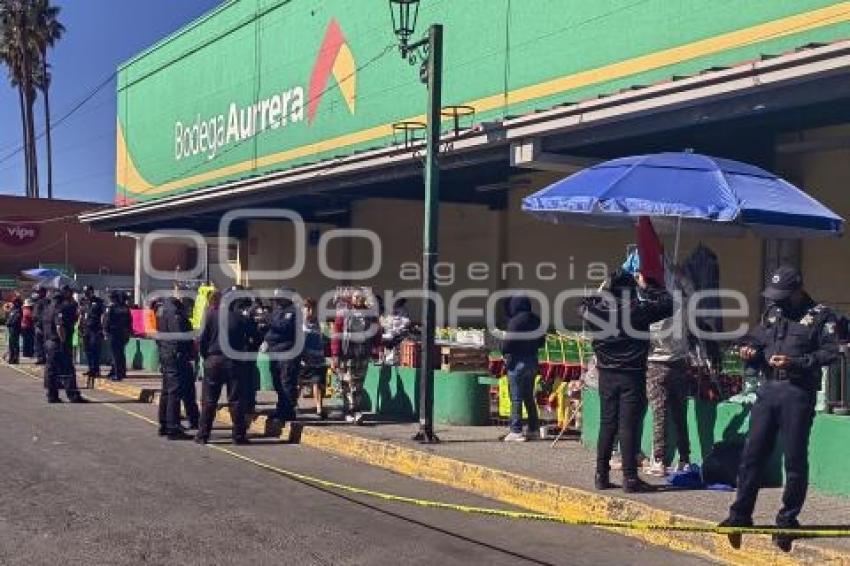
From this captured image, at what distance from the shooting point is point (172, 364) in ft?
40.5

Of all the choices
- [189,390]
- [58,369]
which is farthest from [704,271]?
[58,369]

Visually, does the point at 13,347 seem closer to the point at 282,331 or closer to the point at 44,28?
the point at 282,331

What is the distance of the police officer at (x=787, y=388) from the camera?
22.1ft

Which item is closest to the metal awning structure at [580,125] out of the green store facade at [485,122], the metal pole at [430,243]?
the green store facade at [485,122]

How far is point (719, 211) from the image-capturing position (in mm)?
8023

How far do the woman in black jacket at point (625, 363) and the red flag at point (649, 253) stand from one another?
18 cm

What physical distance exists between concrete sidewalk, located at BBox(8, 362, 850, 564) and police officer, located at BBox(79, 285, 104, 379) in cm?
663

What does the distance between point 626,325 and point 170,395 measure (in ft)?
20.5

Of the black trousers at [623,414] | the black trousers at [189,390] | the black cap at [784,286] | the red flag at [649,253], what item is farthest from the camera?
the black trousers at [189,390]

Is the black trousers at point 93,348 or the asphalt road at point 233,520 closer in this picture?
the asphalt road at point 233,520

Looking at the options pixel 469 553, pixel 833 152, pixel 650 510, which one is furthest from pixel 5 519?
pixel 833 152

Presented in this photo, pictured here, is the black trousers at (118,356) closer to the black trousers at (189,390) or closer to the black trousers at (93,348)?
the black trousers at (93,348)

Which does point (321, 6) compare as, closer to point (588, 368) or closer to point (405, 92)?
point (405, 92)

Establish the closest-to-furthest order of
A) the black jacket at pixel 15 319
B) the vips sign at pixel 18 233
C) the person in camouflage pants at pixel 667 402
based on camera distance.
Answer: the person in camouflage pants at pixel 667 402, the black jacket at pixel 15 319, the vips sign at pixel 18 233
